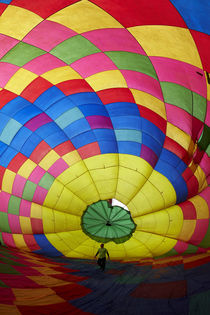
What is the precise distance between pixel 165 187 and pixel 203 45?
3959 millimetres

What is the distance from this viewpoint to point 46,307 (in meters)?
3.32

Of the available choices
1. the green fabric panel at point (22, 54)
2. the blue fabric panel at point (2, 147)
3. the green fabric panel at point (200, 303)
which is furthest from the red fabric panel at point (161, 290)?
Result: the blue fabric panel at point (2, 147)

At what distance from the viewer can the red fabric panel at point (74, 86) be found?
5.38m

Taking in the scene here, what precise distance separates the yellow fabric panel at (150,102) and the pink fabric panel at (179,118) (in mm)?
115

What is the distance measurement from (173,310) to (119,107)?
3.93m

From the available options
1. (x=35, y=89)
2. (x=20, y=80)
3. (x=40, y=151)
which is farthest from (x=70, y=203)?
(x=20, y=80)

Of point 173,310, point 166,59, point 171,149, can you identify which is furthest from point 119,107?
point 173,310

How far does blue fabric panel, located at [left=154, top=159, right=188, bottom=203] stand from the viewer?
6.60 m

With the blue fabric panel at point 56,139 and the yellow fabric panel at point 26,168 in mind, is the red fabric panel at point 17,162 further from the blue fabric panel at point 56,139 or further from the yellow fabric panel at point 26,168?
the blue fabric panel at point 56,139

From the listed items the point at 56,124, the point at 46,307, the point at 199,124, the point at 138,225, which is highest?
the point at 56,124

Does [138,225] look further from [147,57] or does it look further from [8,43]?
[8,43]

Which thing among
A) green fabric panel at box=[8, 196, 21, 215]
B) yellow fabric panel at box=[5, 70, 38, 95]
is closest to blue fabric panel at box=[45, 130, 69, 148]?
yellow fabric panel at box=[5, 70, 38, 95]

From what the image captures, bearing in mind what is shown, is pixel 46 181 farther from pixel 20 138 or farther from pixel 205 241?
pixel 205 241

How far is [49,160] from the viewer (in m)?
7.17
